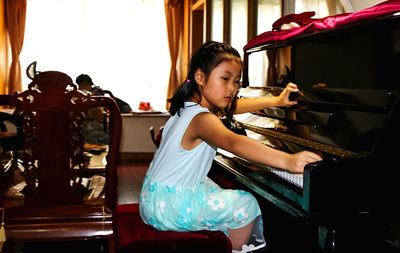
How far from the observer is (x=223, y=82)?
1.90 m

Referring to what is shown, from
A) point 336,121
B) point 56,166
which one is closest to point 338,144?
point 336,121

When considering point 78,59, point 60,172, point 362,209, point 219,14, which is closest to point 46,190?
point 60,172

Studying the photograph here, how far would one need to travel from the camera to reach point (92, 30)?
784 centimetres

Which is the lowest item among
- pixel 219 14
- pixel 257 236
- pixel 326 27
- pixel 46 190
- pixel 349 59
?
pixel 257 236

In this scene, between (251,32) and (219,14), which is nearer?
(251,32)

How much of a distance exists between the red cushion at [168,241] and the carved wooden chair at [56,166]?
0.18 ft

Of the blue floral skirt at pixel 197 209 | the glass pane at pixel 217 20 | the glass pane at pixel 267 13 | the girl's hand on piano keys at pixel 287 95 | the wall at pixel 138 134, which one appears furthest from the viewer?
the wall at pixel 138 134

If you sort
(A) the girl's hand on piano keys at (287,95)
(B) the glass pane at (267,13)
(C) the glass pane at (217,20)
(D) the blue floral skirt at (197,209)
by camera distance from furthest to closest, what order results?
(C) the glass pane at (217,20) → (B) the glass pane at (267,13) → (A) the girl's hand on piano keys at (287,95) → (D) the blue floral skirt at (197,209)

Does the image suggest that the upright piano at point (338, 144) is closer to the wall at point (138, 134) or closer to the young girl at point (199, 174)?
the young girl at point (199, 174)

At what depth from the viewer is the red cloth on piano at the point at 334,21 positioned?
1638 millimetres

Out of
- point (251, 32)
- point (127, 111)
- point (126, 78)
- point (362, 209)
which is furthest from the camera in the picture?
point (126, 78)

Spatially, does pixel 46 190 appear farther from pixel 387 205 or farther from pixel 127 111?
pixel 127 111

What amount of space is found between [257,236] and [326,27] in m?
0.82

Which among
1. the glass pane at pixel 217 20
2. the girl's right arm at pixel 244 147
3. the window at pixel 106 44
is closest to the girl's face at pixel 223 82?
the girl's right arm at pixel 244 147
